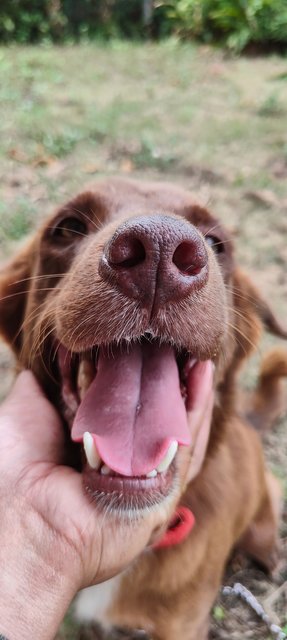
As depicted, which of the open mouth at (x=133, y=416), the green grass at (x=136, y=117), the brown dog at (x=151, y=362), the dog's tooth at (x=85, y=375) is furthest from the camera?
the green grass at (x=136, y=117)

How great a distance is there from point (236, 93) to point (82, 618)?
26.7 ft

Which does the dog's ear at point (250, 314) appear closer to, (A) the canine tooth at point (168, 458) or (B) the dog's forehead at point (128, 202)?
(B) the dog's forehead at point (128, 202)

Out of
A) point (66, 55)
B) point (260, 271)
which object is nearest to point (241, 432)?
point (260, 271)

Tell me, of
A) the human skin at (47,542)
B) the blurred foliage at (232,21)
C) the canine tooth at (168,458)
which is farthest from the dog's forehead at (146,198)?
the blurred foliage at (232,21)

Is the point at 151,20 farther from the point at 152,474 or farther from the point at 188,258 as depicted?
the point at 152,474

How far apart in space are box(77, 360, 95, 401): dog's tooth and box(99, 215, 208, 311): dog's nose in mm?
525

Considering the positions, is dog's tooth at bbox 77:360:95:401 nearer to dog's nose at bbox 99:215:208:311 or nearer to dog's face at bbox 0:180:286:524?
dog's face at bbox 0:180:286:524

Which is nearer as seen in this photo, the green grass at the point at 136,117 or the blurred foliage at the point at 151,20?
the green grass at the point at 136,117

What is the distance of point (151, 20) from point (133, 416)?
49.6 feet

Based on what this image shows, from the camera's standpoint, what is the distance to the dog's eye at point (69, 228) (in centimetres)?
217

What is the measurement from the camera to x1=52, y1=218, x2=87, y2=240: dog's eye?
2.17 meters

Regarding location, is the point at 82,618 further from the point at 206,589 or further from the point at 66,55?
the point at 66,55

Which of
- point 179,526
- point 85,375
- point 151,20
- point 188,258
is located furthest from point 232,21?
point 188,258

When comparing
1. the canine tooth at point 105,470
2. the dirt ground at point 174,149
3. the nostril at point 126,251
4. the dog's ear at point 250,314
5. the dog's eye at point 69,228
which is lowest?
the canine tooth at point 105,470
